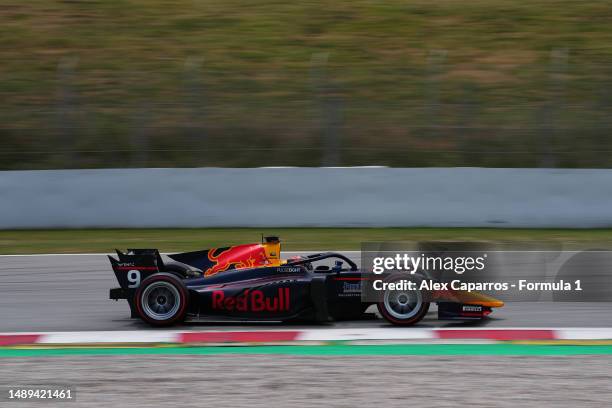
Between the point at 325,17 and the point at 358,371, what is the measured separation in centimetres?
1564

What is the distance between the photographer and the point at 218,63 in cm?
1783

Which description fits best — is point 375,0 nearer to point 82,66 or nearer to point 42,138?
point 82,66

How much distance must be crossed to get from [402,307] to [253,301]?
1.17 metres

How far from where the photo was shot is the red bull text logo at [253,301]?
6988 mm

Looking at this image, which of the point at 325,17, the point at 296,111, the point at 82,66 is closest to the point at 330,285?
the point at 296,111

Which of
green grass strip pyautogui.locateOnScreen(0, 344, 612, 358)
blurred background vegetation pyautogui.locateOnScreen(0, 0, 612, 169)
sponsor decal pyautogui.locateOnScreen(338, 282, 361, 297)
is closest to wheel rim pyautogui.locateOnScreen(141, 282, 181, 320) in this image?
green grass strip pyautogui.locateOnScreen(0, 344, 612, 358)

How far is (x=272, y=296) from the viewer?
23.0 ft

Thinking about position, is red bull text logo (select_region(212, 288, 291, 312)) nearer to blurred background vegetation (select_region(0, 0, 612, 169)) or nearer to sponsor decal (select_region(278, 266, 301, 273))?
sponsor decal (select_region(278, 266, 301, 273))

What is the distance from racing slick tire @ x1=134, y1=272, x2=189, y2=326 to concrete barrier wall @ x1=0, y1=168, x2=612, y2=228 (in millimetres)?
6359

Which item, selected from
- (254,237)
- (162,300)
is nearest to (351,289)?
(162,300)

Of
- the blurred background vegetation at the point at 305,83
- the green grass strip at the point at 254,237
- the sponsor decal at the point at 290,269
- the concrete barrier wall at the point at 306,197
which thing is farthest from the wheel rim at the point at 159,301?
the blurred background vegetation at the point at 305,83

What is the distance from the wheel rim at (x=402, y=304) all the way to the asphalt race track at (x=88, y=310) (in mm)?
196

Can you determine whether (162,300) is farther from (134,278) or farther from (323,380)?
(323,380)

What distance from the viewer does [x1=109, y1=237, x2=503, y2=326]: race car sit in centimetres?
693
